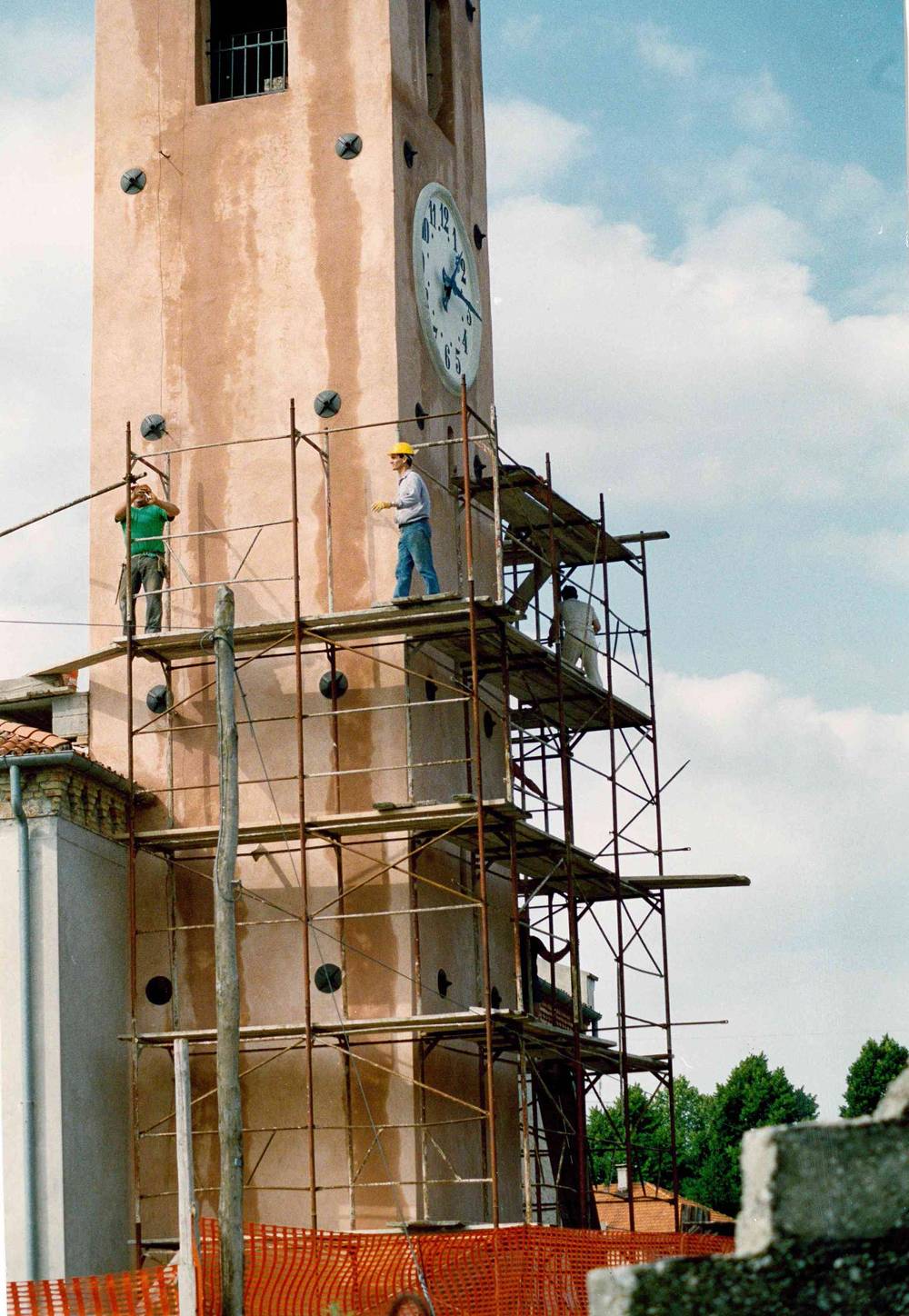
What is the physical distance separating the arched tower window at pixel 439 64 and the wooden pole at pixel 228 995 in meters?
11.4

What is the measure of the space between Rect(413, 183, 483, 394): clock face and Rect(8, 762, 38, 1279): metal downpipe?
297 inches

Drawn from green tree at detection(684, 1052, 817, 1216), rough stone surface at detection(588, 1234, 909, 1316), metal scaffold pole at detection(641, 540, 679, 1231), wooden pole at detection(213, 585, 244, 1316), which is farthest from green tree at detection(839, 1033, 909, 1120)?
rough stone surface at detection(588, 1234, 909, 1316)

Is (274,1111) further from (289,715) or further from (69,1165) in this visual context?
(289,715)

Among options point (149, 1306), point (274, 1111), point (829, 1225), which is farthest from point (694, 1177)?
point (829, 1225)

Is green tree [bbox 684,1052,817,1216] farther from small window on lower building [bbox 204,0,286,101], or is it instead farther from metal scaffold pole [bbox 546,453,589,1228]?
small window on lower building [bbox 204,0,286,101]

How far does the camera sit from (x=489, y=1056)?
72.0 feet

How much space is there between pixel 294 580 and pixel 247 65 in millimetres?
7142

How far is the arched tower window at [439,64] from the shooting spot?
96.4 ft

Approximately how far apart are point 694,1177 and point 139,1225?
162 ft

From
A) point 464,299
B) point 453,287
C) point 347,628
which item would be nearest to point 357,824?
point 347,628

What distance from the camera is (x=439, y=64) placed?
29.7 m

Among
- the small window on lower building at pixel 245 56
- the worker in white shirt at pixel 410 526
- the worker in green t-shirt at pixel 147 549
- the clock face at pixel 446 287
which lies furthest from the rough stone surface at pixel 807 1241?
the small window on lower building at pixel 245 56

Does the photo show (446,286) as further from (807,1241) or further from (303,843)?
(807,1241)

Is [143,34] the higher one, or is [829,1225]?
[143,34]
